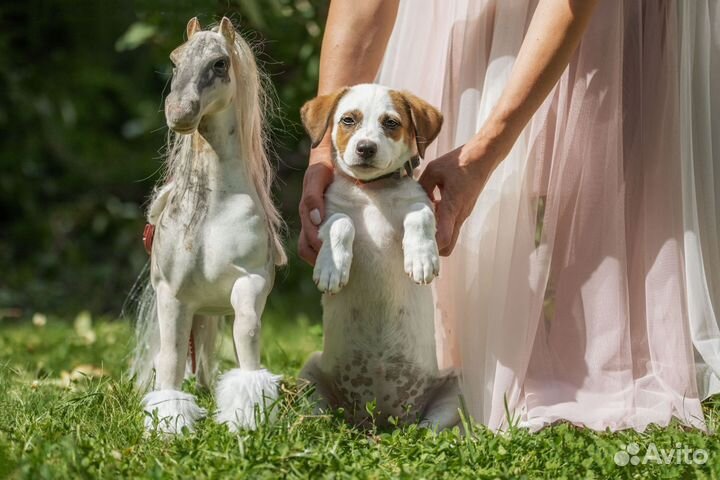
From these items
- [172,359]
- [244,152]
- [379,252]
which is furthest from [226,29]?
[172,359]

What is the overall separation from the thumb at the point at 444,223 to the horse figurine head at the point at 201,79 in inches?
26.1

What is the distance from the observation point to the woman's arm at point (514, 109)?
283cm

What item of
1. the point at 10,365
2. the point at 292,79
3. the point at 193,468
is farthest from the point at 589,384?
the point at 292,79

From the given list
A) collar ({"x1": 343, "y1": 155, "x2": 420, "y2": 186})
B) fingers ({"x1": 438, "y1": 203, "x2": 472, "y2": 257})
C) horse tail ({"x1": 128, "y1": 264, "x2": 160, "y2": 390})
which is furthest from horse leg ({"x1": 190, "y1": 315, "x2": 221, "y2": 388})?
fingers ({"x1": 438, "y1": 203, "x2": 472, "y2": 257})

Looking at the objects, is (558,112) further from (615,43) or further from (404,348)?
(404,348)

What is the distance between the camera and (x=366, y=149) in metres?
2.62

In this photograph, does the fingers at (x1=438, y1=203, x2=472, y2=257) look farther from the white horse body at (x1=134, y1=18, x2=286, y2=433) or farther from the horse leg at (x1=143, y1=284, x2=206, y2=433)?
the horse leg at (x1=143, y1=284, x2=206, y2=433)

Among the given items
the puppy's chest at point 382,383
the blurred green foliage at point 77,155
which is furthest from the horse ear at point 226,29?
the blurred green foliage at point 77,155

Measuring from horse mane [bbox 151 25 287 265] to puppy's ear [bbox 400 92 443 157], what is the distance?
0.41 metres

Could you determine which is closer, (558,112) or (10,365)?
(558,112)

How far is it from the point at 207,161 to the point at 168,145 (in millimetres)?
242

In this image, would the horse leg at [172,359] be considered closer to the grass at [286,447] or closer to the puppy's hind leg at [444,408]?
the grass at [286,447]

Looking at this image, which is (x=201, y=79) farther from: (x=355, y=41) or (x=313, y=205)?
(x=355, y=41)

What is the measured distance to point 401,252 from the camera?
2.76 meters
